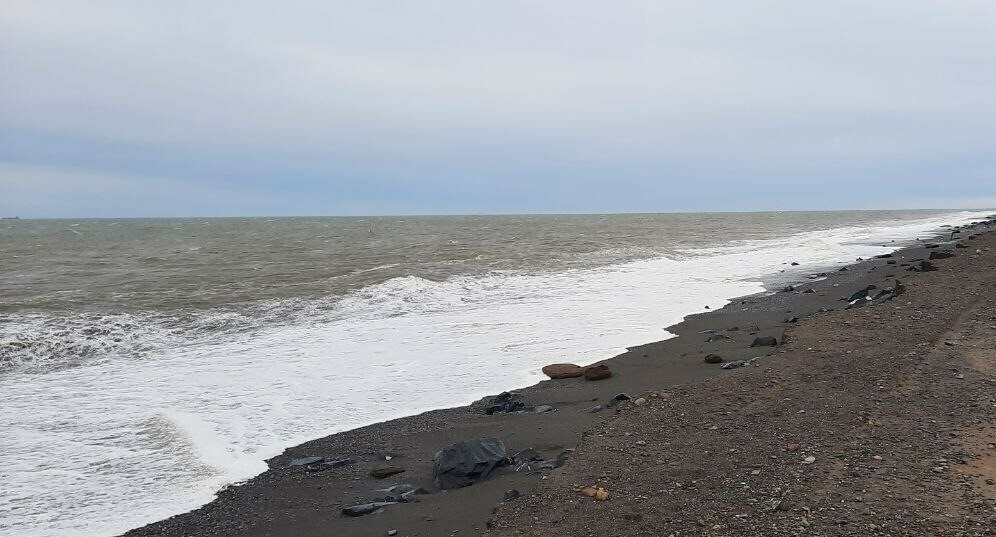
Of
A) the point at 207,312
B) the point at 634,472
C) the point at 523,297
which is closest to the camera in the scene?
the point at 634,472

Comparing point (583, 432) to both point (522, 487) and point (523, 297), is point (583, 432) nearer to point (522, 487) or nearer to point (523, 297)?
point (522, 487)

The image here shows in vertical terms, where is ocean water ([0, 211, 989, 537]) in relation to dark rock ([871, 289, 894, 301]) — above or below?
below

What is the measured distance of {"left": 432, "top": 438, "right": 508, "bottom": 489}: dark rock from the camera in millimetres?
5375

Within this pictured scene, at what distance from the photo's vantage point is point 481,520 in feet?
15.0

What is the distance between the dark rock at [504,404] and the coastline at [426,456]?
144 millimetres

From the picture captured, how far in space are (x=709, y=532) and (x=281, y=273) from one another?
22908mm

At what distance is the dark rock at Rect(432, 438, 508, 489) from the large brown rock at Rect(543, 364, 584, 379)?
3214 millimetres

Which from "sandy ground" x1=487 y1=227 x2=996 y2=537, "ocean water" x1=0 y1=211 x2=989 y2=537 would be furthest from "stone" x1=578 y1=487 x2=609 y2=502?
"ocean water" x1=0 y1=211 x2=989 y2=537

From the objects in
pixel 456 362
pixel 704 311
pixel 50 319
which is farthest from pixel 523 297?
pixel 50 319

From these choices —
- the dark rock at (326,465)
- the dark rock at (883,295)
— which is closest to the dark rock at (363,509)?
the dark rock at (326,465)

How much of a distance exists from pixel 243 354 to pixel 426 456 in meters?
6.19

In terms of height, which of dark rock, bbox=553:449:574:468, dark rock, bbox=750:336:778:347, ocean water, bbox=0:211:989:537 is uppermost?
dark rock, bbox=750:336:778:347

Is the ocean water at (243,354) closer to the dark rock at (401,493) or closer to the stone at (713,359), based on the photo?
the dark rock at (401,493)

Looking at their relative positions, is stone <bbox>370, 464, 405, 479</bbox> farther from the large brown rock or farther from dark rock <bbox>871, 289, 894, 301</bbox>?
dark rock <bbox>871, 289, 894, 301</bbox>
